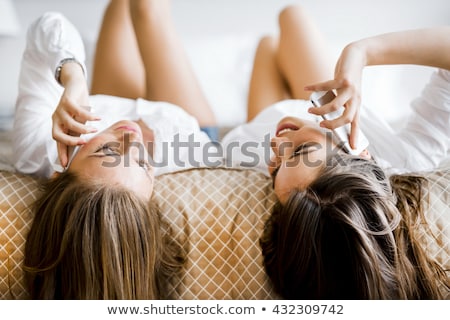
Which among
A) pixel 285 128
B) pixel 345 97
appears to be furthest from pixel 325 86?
pixel 285 128

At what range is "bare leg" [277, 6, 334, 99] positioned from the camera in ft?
3.36

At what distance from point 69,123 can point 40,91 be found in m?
0.21

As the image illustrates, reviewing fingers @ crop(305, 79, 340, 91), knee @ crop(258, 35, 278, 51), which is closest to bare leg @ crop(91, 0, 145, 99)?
knee @ crop(258, 35, 278, 51)

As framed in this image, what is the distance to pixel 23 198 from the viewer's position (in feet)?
2.38

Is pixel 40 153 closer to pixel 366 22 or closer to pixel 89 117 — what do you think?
pixel 89 117

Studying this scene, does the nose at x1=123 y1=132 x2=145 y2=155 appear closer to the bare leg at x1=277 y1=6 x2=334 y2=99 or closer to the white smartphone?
the white smartphone

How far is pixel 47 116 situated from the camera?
0.85 metres

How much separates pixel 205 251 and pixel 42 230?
9.7 inches

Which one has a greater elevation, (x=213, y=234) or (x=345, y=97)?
(x=345, y=97)

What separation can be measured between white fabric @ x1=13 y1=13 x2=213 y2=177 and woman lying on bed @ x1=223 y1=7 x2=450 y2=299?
8.5 inches

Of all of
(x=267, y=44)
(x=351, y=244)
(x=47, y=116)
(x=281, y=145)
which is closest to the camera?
(x=351, y=244)

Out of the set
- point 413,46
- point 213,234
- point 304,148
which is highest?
point 413,46

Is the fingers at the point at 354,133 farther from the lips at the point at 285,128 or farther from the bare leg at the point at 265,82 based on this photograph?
the bare leg at the point at 265,82

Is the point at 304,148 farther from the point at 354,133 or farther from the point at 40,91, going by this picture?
the point at 40,91
